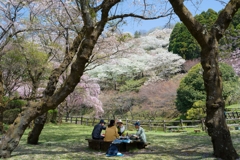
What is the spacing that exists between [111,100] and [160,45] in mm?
19230

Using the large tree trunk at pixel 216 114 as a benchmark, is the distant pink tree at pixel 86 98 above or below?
above

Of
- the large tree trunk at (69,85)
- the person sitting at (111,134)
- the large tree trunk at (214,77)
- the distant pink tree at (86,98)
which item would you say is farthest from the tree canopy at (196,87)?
the large tree trunk at (69,85)

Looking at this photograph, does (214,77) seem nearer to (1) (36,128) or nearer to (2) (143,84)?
(1) (36,128)

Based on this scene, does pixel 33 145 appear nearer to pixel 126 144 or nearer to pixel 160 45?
pixel 126 144

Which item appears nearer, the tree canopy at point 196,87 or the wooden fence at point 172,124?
the wooden fence at point 172,124

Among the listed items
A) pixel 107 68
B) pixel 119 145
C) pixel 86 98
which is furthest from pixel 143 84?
pixel 119 145

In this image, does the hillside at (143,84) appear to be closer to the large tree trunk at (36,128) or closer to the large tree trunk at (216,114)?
the large tree trunk at (36,128)

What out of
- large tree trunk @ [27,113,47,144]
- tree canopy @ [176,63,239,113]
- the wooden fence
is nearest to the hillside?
tree canopy @ [176,63,239,113]

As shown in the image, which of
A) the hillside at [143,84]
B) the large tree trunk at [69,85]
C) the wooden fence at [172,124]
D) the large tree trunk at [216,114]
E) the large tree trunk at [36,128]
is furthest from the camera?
the hillside at [143,84]

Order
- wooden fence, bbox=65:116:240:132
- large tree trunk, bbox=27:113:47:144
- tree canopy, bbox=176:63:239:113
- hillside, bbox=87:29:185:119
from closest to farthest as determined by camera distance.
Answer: large tree trunk, bbox=27:113:47:144, wooden fence, bbox=65:116:240:132, tree canopy, bbox=176:63:239:113, hillside, bbox=87:29:185:119

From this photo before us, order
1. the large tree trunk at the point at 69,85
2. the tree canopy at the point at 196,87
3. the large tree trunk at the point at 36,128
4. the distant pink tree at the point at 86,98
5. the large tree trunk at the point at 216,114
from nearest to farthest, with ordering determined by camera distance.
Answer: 1. the large tree trunk at the point at 216,114
2. the large tree trunk at the point at 69,85
3. the large tree trunk at the point at 36,128
4. the tree canopy at the point at 196,87
5. the distant pink tree at the point at 86,98

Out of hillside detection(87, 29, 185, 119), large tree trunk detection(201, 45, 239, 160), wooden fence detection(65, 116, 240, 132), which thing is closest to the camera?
large tree trunk detection(201, 45, 239, 160)

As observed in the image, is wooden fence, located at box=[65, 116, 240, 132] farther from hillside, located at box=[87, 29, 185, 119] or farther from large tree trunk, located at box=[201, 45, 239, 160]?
large tree trunk, located at box=[201, 45, 239, 160]

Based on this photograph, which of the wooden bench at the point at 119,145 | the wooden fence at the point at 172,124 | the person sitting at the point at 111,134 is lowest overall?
the wooden bench at the point at 119,145
